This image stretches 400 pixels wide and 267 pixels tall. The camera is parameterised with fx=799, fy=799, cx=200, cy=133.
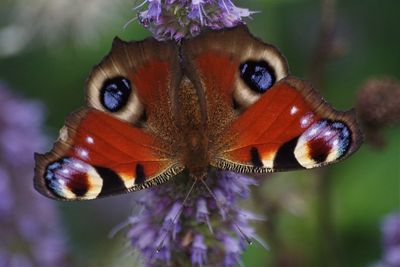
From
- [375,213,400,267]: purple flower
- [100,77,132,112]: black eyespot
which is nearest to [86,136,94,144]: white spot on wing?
[100,77,132,112]: black eyespot

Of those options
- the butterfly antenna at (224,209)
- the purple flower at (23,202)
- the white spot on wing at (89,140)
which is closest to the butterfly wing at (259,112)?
the butterfly antenna at (224,209)

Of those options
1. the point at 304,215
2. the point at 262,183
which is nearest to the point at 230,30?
the point at 262,183

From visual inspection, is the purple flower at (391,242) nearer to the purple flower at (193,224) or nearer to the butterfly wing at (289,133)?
the purple flower at (193,224)

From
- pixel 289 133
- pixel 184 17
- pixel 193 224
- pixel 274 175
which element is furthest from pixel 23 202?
pixel 289 133

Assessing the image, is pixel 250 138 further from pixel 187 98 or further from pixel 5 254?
pixel 5 254

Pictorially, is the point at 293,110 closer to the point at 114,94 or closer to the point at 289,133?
the point at 289,133

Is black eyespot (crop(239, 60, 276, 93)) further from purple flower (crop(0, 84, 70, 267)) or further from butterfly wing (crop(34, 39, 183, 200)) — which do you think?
purple flower (crop(0, 84, 70, 267))
